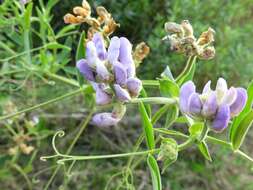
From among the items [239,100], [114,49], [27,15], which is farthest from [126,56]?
[27,15]

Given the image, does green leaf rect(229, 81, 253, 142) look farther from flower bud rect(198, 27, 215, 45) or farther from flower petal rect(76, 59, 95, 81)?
flower petal rect(76, 59, 95, 81)

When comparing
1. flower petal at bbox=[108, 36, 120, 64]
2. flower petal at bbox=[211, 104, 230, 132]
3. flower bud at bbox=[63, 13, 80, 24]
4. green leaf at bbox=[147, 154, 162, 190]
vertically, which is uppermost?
flower bud at bbox=[63, 13, 80, 24]

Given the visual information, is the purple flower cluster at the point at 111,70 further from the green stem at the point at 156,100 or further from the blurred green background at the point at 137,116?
the blurred green background at the point at 137,116

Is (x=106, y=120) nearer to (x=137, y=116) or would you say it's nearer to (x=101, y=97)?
(x=101, y=97)

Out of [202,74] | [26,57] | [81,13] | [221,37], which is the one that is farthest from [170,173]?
[81,13]

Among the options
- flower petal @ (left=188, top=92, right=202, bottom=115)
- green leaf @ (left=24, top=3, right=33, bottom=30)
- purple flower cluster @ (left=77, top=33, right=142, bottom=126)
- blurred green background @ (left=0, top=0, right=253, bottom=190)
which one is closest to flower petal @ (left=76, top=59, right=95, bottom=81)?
purple flower cluster @ (left=77, top=33, right=142, bottom=126)

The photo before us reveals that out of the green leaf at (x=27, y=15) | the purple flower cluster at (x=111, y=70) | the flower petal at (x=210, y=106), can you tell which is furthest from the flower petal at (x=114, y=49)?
the green leaf at (x=27, y=15)
